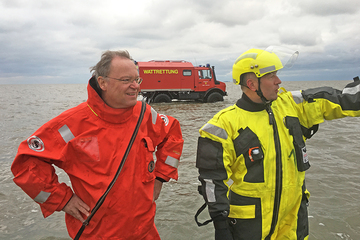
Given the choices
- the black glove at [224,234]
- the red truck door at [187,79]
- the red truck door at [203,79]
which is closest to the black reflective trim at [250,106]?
the black glove at [224,234]

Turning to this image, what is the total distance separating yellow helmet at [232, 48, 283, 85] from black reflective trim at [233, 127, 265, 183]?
1.58ft

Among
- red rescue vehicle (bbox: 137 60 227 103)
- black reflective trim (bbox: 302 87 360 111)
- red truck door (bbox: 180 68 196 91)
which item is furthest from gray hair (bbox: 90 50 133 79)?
red truck door (bbox: 180 68 196 91)

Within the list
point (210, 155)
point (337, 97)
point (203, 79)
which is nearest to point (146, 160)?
point (210, 155)

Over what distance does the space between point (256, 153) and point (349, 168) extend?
17.0 ft

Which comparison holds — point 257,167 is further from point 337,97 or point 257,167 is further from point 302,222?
point 337,97

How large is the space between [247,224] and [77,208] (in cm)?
121

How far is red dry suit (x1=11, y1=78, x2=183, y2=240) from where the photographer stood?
1.77 metres

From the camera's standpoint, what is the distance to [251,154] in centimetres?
191

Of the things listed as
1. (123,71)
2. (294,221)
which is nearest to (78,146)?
(123,71)

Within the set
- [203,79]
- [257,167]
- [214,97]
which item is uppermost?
[203,79]

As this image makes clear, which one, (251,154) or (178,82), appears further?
(178,82)

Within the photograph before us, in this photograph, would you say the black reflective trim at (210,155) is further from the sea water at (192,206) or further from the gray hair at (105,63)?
the sea water at (192,206)

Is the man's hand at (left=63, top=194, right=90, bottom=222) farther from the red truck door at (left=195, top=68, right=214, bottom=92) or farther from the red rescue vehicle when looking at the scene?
the red truck door at (left=195, top=68, right=214, bottom=92)

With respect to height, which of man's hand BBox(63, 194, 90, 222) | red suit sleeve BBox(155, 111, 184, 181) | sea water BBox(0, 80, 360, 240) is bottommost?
sea water BBox(0, 80, 360, 240)
